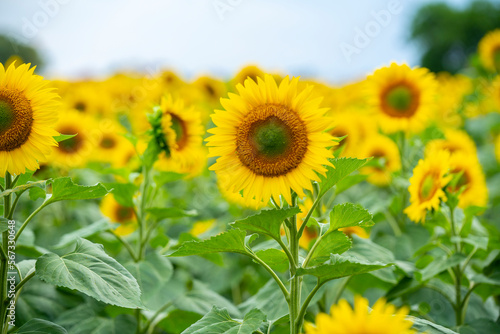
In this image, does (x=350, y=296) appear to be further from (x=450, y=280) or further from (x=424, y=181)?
(x=424, y=181)

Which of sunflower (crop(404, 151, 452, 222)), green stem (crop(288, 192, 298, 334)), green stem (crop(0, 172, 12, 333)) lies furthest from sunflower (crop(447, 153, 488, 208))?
green stem (crop(0, 172, 12, 333))

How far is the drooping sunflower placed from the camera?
151 centimetres

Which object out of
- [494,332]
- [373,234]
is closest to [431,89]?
[373,234]

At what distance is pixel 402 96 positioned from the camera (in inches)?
118

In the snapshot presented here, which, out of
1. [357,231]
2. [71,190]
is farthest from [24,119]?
[357,231]

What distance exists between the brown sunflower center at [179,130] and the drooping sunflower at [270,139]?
0.86 metres

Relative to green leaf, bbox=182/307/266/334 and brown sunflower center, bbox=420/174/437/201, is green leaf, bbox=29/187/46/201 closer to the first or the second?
green leaf, bbox=182/307/266/334

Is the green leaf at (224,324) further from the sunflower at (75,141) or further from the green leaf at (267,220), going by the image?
the sunflower at (75,141)

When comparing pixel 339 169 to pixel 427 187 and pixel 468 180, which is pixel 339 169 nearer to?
pixel 427 187

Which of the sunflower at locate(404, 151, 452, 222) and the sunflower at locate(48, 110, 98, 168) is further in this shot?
the sunflower at locate(48, 110, 98, 168)

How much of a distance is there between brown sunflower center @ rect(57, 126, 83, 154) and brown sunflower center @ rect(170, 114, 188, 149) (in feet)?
3.85

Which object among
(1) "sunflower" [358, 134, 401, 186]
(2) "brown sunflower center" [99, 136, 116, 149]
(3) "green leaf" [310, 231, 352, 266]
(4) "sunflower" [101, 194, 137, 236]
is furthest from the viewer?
(2) "brown sunflower center" [99, 136, 116, 149]

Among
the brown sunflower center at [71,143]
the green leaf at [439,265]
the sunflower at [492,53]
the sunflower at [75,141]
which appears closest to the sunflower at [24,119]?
the green leaf at [439,265]

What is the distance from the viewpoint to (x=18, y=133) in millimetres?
1541
